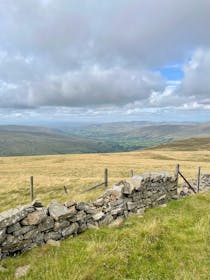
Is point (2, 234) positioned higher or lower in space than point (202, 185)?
higher

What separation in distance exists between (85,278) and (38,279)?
1165 mm

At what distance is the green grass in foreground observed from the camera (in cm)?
655

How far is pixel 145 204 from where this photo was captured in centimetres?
1406

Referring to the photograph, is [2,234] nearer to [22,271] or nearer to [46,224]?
[22,271]

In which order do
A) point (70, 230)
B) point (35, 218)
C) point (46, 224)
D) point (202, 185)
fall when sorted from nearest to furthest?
point (35, 218), point (46, 224), point (70, 230), point (202, 185)

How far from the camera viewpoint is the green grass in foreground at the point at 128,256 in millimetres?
6547

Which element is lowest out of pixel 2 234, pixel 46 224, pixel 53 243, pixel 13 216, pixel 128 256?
pixel 53 243

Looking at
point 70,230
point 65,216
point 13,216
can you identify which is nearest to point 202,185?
point 70,230

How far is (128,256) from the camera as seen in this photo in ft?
23.9

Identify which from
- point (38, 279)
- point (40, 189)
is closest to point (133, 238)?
point (38, 279)

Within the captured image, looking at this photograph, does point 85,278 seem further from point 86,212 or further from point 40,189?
point 40,189

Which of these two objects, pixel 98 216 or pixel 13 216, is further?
pixel 98 216

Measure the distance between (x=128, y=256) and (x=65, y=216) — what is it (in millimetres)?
2780

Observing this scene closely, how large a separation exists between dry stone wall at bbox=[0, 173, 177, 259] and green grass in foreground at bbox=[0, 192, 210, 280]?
39 centimetres
